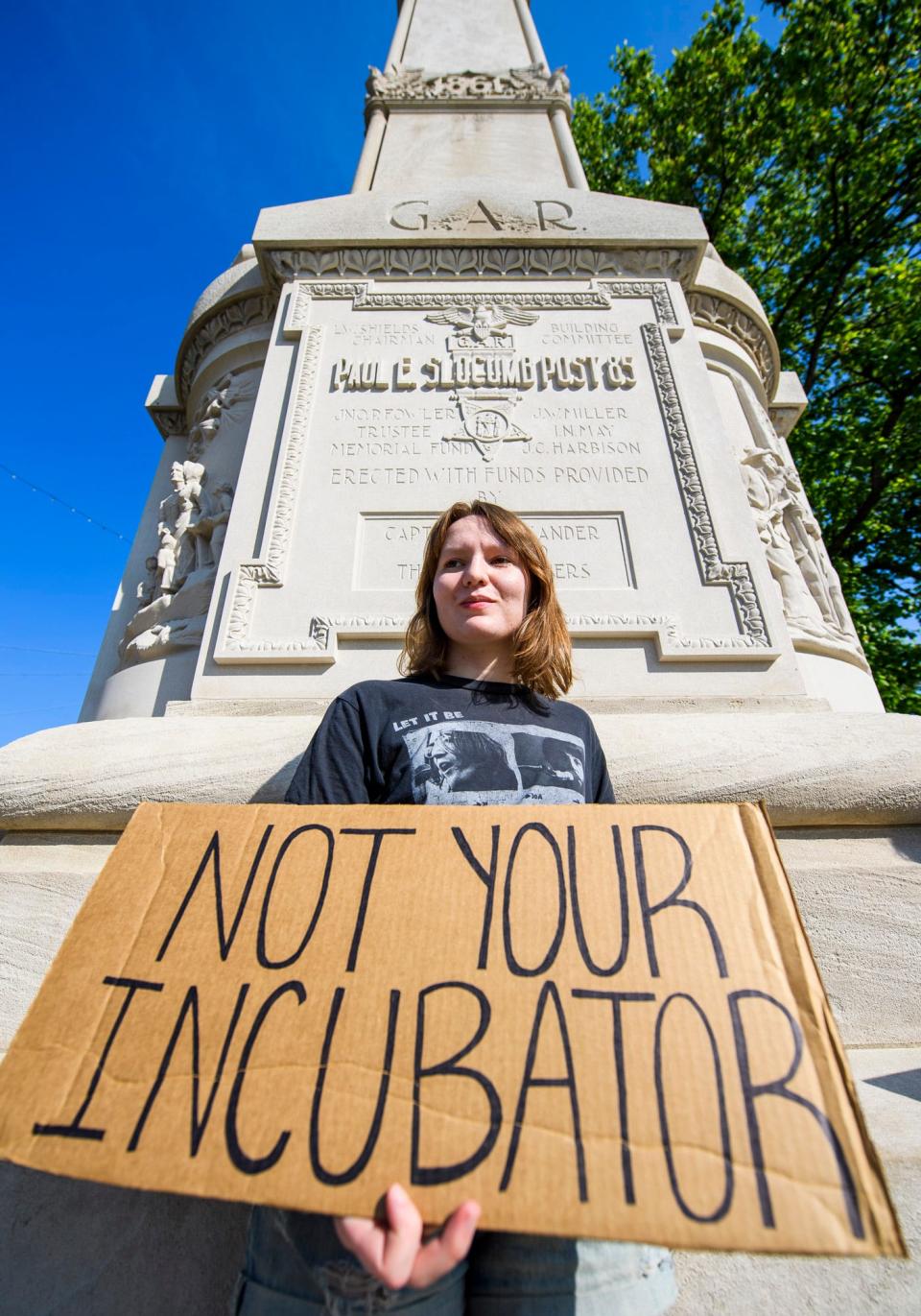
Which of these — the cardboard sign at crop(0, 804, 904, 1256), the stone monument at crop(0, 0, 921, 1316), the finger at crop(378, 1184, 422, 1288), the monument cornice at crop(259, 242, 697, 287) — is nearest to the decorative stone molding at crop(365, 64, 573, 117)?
the stone monument at crop(0, 0, 921, 1316)

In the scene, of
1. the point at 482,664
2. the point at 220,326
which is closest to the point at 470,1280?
the point at 482,664

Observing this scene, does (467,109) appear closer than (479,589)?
No

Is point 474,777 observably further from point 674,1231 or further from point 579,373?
point 579,373

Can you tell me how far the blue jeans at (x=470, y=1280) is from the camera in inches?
37.0

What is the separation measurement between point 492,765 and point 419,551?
77.1 inches

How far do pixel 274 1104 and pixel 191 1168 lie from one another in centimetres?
12

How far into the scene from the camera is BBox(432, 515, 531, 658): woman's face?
185cm

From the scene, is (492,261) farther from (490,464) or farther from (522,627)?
(522,627)

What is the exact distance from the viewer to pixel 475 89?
6387 mm

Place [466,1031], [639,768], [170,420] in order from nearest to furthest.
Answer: [466,1031] → [639,768] → [170,420]

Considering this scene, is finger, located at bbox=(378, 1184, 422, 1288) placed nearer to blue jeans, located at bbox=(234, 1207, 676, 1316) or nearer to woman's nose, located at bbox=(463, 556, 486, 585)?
blue jeans, located at bbox=(234, 1207, 676, 1316)

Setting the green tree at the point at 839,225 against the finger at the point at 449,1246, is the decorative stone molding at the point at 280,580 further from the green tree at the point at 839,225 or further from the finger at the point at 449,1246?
the green tree at the point at 839,225

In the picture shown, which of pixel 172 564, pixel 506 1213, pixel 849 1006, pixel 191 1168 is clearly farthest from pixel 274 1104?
pixel 172 564

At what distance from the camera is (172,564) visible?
4.10 metres
